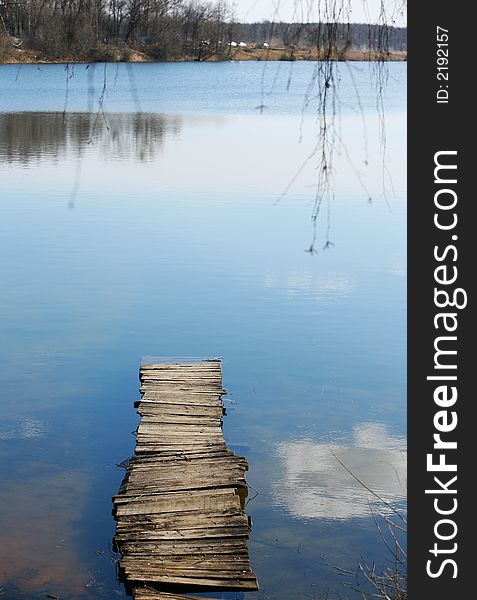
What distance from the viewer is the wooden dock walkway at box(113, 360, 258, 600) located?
5234 millimetres

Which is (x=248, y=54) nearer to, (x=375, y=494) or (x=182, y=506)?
(x=182, y=506)

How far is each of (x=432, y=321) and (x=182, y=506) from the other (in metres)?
2.34

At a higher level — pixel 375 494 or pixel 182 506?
pixel 182 506

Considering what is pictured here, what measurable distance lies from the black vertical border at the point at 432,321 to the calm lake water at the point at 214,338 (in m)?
0.32

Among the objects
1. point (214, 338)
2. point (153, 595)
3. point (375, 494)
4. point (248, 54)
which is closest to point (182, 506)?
point (153, 595)

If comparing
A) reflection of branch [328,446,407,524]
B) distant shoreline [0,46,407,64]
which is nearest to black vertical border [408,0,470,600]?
distant shoreline [0,46,407,64]

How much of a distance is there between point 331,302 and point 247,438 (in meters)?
4.30

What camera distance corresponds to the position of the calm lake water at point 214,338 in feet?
20.7

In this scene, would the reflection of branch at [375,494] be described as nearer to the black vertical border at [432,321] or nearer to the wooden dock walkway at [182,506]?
the wooden dock walkway at [182,506]

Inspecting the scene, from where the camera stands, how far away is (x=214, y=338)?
34.5 feet

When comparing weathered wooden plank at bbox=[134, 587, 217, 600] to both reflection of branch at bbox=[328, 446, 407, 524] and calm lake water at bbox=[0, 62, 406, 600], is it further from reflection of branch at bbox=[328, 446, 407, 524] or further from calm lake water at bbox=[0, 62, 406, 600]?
reflection of branch at bbox=[328, 446, 407, 524]

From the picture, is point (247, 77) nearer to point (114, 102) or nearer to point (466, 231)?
point (114, 102)

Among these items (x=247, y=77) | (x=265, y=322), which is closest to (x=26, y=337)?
(x=265, y=322)

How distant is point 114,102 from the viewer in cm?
3981
